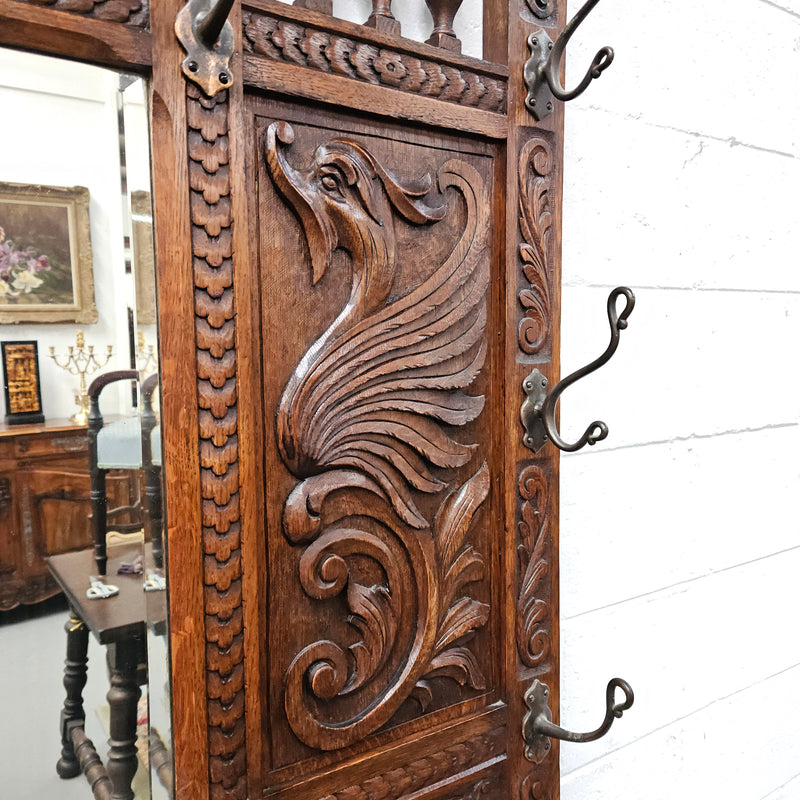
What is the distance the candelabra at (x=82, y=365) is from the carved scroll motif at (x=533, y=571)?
13.9 inches

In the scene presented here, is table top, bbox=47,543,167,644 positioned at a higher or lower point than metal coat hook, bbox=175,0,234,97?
lower

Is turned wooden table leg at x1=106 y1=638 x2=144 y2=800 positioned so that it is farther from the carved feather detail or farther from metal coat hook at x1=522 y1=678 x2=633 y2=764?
metal coat hook at x1=522 y1=678 x2=633 y2=764

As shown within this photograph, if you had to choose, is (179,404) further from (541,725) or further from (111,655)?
(541,725)

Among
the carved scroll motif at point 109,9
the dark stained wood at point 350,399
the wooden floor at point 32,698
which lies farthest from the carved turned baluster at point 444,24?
the wooden floor at point 32,698

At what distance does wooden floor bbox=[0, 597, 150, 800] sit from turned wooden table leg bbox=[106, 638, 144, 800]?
0.07ft

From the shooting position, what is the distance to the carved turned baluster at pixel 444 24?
1.77 feet

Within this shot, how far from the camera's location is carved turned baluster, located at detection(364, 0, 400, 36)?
0.51 meters

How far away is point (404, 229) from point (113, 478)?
0.28 meters

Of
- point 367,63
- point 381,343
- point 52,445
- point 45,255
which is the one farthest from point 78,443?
point 367,63

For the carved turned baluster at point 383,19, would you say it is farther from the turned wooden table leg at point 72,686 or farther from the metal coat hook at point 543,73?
the turned wooden table leg at point 72,686

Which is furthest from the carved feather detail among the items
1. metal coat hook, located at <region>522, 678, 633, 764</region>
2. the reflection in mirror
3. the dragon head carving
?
metal coat hook, located at <region>522, 678, 633, 764</region>

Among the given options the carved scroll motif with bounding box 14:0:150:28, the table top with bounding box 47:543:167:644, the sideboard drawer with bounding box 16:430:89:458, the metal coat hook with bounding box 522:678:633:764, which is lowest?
the metal coat hook with bounding box 522:678:633:764

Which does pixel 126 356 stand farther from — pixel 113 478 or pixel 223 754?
pixel 223 754

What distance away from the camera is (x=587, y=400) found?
0.71m
